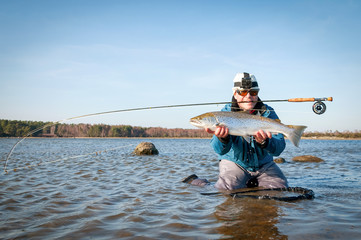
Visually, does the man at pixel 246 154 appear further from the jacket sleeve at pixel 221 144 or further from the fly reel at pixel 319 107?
the fly reel at pixel 319 107

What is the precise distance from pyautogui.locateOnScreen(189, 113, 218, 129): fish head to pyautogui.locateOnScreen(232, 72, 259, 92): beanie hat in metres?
1.30

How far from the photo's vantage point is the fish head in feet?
14.2

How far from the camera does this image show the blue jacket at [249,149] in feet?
15.9

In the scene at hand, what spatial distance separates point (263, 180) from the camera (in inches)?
220

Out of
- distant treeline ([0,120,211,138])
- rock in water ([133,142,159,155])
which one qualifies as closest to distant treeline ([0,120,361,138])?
distant treeline ([0,120,211,138])

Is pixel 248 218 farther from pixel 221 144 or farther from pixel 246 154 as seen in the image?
pixel 246 154

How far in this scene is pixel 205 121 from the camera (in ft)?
14.2

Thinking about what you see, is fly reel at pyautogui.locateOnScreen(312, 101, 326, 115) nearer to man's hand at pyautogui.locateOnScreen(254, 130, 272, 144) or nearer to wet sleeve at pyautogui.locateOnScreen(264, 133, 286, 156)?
wet sleeve at pyautogui.locateOnScreen(264, 133, 286, 156)

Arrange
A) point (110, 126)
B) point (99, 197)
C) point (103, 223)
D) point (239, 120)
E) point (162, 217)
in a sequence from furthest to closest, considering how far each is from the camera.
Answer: point (110, 126), point (99, 197), point (239, 120), point (162, 217), point (103, 223)

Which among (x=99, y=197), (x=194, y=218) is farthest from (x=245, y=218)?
(x=99, y=197)

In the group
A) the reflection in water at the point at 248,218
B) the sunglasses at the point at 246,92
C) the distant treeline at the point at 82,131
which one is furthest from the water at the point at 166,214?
the distant treeline at the point at 82,131

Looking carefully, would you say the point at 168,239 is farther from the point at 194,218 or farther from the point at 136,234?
the point at 194,218

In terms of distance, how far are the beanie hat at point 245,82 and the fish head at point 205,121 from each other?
1.30 metres

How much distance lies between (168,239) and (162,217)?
874mm
